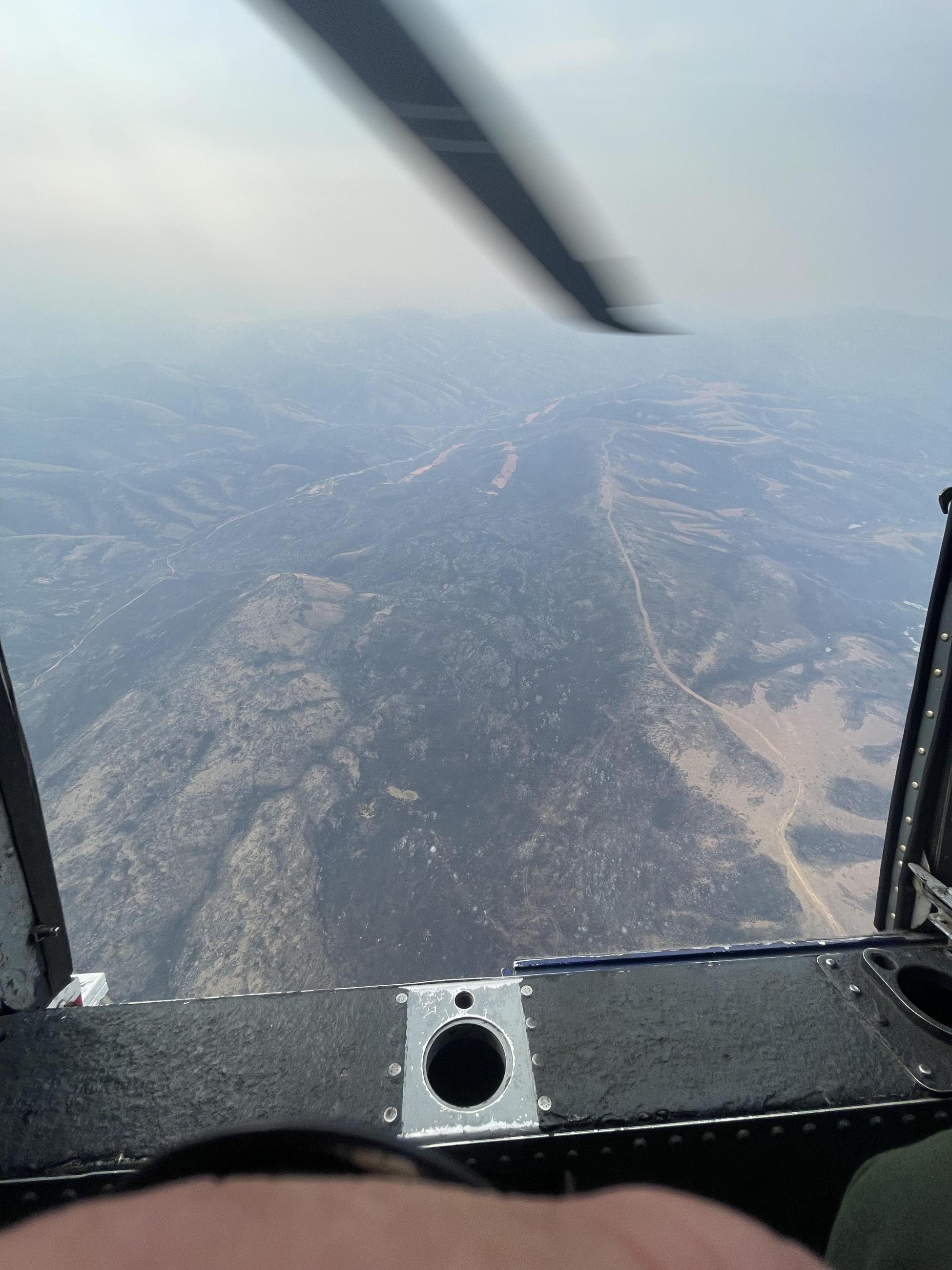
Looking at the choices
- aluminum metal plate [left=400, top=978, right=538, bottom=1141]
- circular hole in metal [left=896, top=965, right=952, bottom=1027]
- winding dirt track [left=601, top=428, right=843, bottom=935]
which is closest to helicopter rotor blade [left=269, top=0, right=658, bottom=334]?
aluminum metal plate [left=400, top=978, right=538, bottom=1141]

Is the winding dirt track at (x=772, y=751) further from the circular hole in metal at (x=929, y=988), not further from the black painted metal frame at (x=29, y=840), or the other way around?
the black painted metal frame at (x=29, y=840)

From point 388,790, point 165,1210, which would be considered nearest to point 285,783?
point 388,790

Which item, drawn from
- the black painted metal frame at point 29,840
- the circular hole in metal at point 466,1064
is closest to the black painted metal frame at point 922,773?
the circular hole in metal at point 466,1064

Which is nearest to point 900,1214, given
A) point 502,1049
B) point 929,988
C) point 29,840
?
point 502,1049

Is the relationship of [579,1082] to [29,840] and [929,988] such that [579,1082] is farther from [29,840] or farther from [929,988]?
[29,840]

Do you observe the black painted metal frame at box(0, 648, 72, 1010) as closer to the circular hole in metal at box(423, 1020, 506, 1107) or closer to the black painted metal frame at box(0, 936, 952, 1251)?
the black painted metal frame at box(0, 936, 952, 1251)

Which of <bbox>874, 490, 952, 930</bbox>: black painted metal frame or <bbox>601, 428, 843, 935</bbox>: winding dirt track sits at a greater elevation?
<bbox>874, 490, 952, 930</bbox>: black painted metal frame
